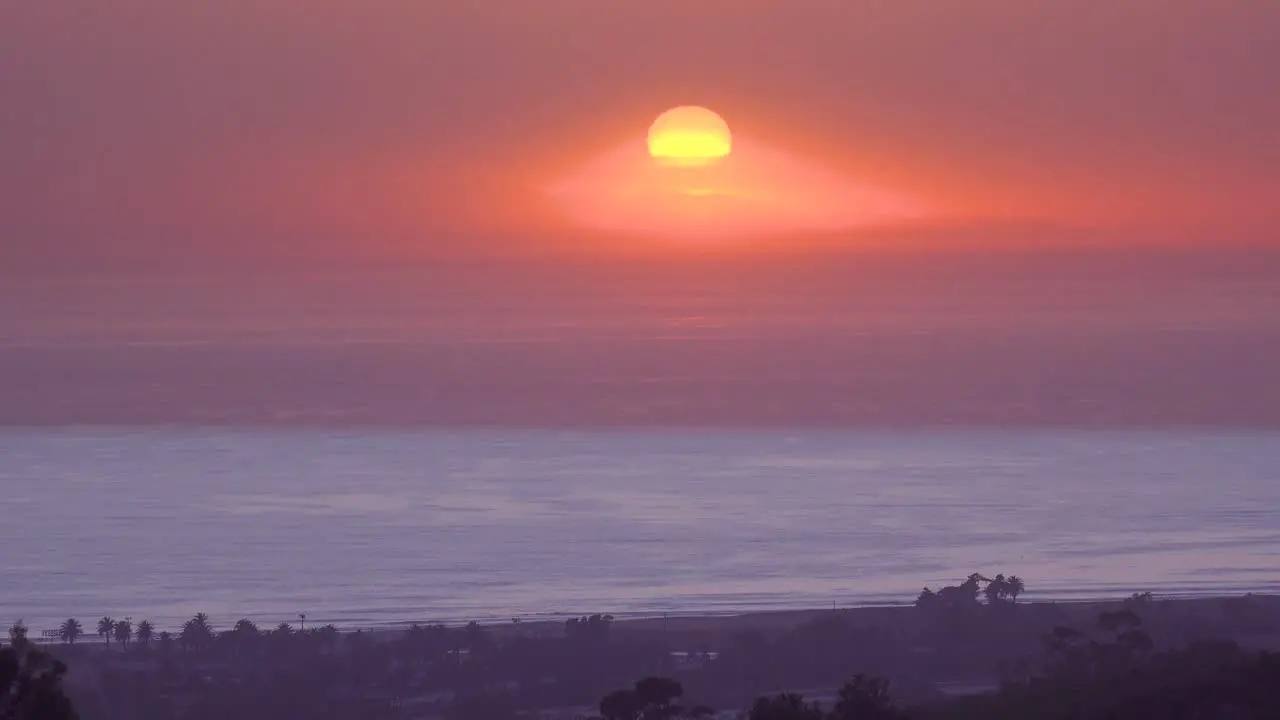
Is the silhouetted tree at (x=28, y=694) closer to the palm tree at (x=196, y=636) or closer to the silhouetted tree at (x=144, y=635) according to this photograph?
the palm tree at (x=196, y=636)

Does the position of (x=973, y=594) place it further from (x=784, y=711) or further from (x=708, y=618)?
(x=784, y=711)

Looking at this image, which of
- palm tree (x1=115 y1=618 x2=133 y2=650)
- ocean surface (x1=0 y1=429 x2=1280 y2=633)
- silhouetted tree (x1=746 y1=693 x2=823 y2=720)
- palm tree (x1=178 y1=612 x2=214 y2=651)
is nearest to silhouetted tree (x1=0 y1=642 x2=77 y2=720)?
silhouetted tree (x1=746 y1=693 x2=823 y2=720)

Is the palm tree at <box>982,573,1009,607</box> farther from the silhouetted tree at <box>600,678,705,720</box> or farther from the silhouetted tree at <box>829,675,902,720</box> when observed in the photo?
the silhouetted tree at <box>600,678,705,720</box>

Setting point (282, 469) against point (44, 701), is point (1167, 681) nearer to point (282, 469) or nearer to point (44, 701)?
point (44, 701)

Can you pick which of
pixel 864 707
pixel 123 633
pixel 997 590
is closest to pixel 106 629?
pixel 123 633

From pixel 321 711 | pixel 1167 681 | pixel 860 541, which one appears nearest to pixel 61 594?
pixel 321 711
